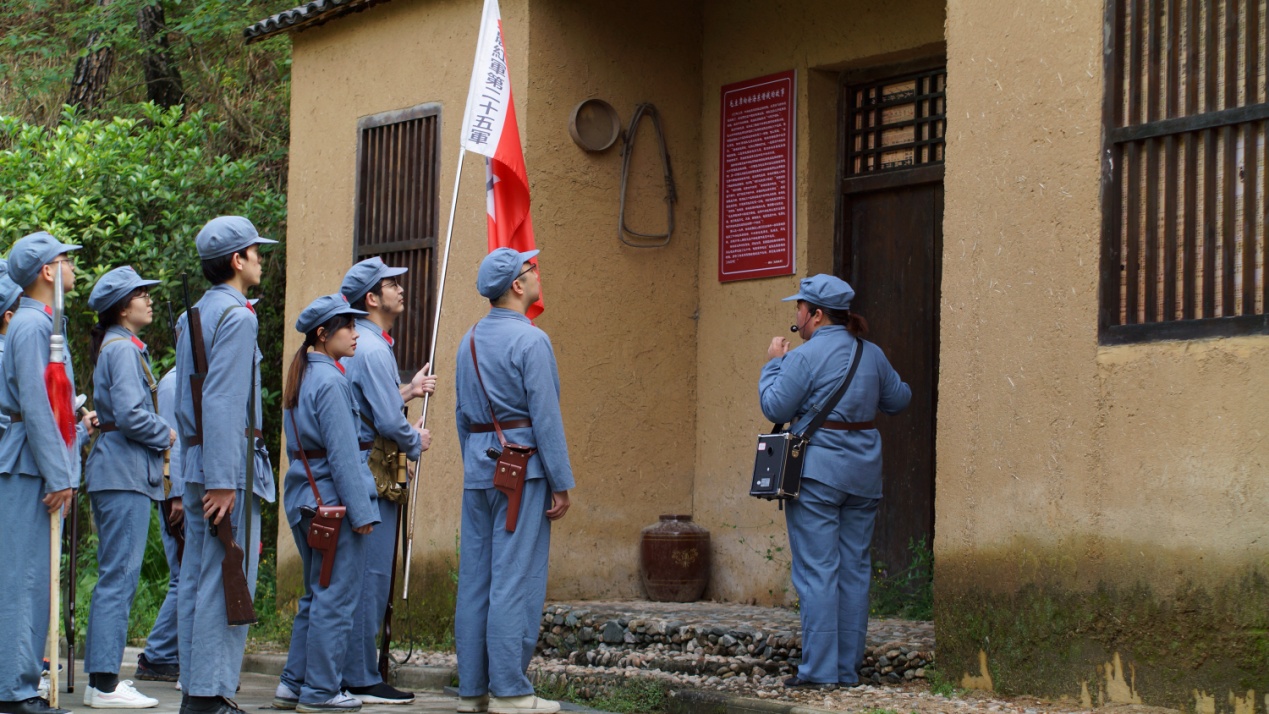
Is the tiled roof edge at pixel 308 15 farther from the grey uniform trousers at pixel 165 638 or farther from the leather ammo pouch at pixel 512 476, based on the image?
the leather ammo pouch at pixel 512 476

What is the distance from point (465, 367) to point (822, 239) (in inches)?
125

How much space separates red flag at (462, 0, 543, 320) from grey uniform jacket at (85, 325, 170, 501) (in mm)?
2103

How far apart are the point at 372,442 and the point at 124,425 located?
1202 millimetres

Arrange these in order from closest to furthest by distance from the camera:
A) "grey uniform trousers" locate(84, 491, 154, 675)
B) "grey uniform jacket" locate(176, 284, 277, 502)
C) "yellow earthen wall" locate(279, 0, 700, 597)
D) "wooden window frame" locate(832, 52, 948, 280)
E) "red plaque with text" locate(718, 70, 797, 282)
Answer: "grey uniform jacket" locate(176, 284, 277, 502), "grey uniform trousers" locate(84, 491, 154, 675), "wooden window frame" locate(832, 52, 948, 280), "yellow earthen wall" locate(279, 0, 700, 597), "red plaque with text" locate(718, 70, 797, 282)

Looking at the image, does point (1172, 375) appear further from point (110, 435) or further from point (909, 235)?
point (110, 435)

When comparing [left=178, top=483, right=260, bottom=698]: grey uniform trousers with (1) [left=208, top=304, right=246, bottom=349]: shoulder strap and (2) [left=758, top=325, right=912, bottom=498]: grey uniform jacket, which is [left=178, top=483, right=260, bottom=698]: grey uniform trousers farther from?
(2) [left=758, top=325, right=912, bottom=498]: grey uniform jacket

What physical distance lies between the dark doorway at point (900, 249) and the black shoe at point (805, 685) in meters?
1.95

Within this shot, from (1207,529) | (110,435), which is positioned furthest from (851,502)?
(110,435)

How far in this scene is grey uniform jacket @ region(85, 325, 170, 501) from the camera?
757 cm

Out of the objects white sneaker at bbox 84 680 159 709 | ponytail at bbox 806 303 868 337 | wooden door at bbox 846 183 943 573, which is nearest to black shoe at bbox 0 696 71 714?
white sneaker at bbox 84 680 159 709

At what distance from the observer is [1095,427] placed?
6496 millimetres

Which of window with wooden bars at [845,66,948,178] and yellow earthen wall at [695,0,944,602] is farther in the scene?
yellow earthen wall at [695,0,944,602]

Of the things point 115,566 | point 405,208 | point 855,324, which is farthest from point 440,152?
point 115,566

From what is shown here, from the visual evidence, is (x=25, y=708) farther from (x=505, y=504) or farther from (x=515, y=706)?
(x=505, y=504)
